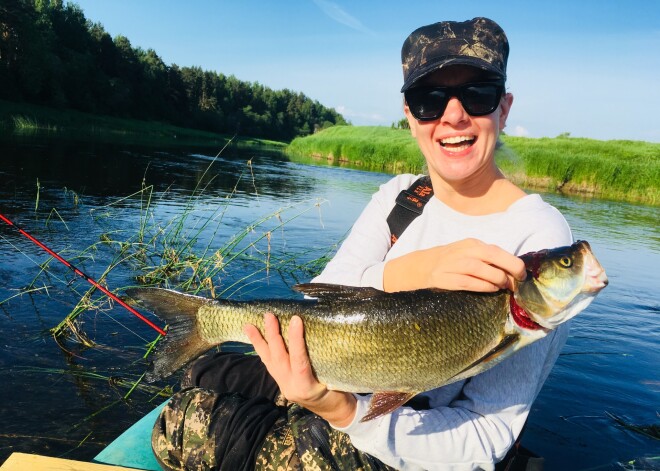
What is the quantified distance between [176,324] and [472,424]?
4.66 feet

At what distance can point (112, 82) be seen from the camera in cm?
6562

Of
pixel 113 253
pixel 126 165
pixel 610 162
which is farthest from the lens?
pixel 610 162

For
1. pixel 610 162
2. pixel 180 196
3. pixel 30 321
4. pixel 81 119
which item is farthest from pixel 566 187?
pixel 81 119

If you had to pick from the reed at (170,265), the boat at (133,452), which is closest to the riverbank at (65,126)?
the reed at (170,265)

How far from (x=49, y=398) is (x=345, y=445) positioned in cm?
304

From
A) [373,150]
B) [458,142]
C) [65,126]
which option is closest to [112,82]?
[65,126]

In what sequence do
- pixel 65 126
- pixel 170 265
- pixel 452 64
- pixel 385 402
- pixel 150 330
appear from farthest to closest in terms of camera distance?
pixel 65 126 < pixel 170 265 < pixel 150 330 < pixel 452 64 < pixel 385 402

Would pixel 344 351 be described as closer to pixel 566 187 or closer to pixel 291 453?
pixel 291 453

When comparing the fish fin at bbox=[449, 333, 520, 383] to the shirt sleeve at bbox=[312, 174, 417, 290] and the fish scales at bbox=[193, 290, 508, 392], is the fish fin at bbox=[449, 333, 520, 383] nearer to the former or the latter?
the fish scales at bbox=[193, 290, 508, 392]

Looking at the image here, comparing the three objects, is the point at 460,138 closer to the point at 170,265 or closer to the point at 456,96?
the point at 456,96

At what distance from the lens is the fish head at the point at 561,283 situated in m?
1.80

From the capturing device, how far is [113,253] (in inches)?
320

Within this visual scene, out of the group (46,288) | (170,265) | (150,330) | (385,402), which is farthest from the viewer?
(170,265)

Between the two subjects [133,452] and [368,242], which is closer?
[368,242]
